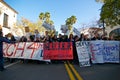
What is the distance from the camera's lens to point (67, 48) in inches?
584

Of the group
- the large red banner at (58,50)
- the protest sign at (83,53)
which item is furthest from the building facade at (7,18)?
the protest sign at (83,53)

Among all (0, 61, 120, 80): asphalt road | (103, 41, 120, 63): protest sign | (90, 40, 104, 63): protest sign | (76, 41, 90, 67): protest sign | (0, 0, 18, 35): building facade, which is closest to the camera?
(0, 61, 120, 80): asphalt road

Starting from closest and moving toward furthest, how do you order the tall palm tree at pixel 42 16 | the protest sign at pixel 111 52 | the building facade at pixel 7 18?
the protest sign at pixel 111 52 → the building facade at pixel 7 18 → the tall palm tree at pixel 42 16

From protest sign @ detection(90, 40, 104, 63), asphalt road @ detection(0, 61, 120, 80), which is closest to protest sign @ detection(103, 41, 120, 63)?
protest sign @ detection(90, 40, 104, 63)

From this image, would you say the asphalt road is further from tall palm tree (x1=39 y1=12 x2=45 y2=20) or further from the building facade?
tall palm tree (x1=39 y1=12 x2=45 y2=20)

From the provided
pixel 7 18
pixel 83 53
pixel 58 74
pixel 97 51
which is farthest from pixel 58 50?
pixel 7 18

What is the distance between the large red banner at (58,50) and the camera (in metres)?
14.6

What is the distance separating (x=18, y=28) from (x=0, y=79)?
46985mm

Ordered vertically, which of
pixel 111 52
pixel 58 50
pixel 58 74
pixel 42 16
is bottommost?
pixel 58 74

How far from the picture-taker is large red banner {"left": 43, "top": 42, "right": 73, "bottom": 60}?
14.6 m

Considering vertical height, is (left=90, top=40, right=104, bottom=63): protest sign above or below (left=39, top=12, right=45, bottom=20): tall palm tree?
below

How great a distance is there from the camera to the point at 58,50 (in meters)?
14.8

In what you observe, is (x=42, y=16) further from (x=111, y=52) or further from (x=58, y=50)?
(x=111, y=52)

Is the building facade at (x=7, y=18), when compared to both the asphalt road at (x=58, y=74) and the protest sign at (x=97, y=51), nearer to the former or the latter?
the protest sign at (x=97, y=51)
